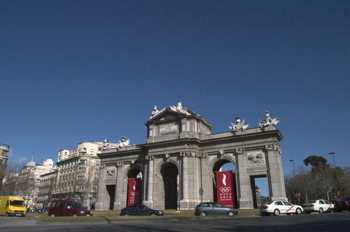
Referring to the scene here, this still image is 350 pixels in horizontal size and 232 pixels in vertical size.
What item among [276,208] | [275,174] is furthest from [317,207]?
[275,174]

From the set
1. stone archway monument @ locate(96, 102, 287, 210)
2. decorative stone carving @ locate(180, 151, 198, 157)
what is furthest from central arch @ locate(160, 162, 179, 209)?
decorative stone carving @ locate(180, 151, 198, 157)

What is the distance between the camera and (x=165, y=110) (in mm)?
43594

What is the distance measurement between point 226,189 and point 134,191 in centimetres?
1568

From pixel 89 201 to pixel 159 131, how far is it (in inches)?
2005

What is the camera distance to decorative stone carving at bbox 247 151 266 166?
35.6m

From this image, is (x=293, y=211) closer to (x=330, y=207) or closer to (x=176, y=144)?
(x=330, y=207)

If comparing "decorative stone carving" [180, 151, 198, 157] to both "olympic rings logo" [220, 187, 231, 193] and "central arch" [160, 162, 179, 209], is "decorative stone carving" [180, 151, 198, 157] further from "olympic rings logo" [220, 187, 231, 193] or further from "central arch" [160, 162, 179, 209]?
"olympic rings logo" [220, 187, 231, 193]

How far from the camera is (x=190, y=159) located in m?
38.4

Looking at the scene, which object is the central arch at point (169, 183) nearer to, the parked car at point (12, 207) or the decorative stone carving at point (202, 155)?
the decorative stone carving at point (202, 155)

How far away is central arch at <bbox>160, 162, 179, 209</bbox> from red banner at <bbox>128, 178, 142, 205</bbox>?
439 cm

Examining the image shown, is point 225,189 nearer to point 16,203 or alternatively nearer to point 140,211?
point 140,211

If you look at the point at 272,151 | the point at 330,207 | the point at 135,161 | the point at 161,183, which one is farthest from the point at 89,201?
the point at 330,207

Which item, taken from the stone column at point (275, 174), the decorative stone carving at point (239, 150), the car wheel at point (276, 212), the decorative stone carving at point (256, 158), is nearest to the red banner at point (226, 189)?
the decorative stone carving at point (239, 150)

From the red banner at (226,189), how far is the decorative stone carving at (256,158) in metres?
3.24
